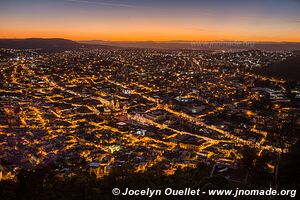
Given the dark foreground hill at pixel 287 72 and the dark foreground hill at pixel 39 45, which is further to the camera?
the dark foreground hill at pixel 39 45

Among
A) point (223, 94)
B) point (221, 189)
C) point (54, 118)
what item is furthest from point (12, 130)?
point (223, 94)

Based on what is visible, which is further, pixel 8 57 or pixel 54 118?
pixel 8 57

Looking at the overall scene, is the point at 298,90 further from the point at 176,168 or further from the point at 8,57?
the point at 8,57

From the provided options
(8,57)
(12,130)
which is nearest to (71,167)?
(12,130)

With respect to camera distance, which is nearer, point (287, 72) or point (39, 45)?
point (287, 72)

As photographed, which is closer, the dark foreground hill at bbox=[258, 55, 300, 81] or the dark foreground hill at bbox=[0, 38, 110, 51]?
the dark foreground hill at bbox=[258, 55, 300, 81]

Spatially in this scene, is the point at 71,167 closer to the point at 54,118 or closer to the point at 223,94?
the point at 54,118

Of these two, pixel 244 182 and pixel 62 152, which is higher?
pixel 244 182

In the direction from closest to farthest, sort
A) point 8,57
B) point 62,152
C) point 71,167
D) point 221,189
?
point 221,189, point 71,167, point 62,152, point 8,57

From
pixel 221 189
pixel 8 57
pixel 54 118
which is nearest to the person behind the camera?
pixel 221 189
